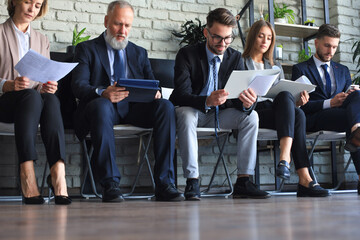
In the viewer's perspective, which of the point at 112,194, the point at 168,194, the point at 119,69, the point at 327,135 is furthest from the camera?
the point at 327,135

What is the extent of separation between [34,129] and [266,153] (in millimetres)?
2397

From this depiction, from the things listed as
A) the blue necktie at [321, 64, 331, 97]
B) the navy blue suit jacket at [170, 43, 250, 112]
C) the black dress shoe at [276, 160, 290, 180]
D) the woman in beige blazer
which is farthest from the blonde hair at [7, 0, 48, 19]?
the blue necktie at [321, 64, 331, 97]

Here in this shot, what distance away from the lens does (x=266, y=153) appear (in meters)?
4.05

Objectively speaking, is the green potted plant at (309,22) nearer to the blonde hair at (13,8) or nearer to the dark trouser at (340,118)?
the dark trouser at (340,118)

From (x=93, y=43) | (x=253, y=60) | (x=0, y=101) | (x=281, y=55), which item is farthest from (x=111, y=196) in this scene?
(x=281, y=55)

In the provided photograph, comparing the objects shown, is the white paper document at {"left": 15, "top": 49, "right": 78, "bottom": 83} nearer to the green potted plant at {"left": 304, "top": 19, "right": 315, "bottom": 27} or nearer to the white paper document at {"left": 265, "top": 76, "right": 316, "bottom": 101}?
the white paper document at {"left": 265, "top": 76, "right": 316, "bottom": 101}

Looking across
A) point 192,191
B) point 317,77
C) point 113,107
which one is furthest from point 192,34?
point 192,191

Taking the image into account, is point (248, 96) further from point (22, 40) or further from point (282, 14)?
point (282, 14)

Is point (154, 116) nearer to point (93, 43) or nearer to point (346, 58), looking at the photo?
point (93, 43)

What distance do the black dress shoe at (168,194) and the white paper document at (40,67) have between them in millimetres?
724

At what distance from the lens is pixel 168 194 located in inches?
88.4

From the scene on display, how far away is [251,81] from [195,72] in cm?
38

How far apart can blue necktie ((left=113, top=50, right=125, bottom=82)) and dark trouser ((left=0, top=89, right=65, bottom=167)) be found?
543mm

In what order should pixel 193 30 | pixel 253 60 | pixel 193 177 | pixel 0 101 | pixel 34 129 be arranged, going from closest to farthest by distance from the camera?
pixel 34 129 → pixel 0 101 → pixel 193 177 → pixel 253 60 → pixel 193 30
